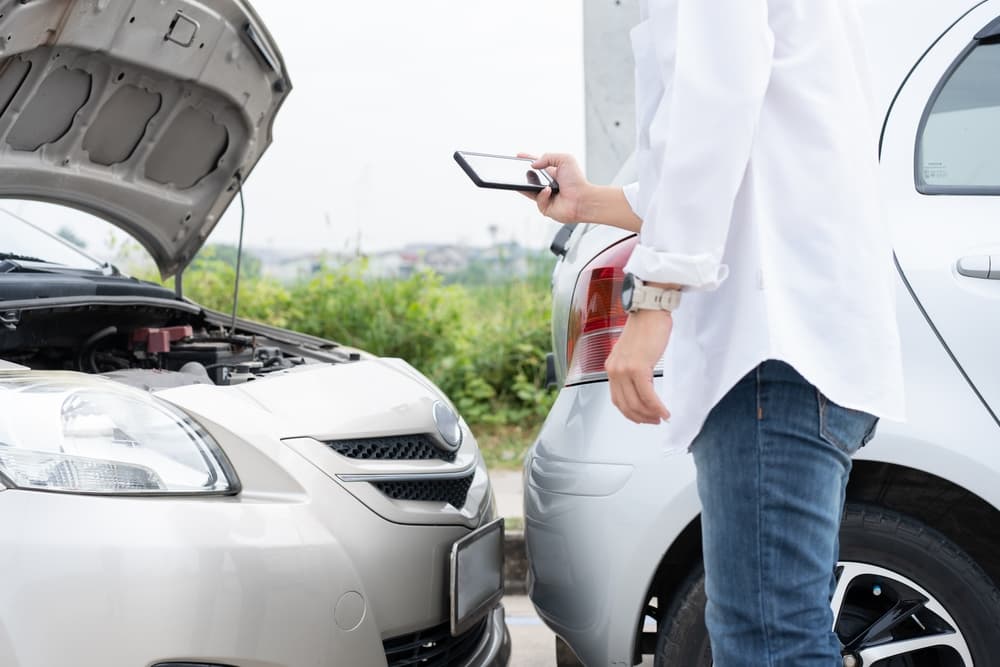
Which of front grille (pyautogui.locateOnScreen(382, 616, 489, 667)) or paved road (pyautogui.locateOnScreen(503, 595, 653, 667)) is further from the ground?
front grille (pyautogui.locateOnScreen(382, 616, 489, 667))

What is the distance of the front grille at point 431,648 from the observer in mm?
1885

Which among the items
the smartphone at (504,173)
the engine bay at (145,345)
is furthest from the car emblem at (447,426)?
the smartphone at (504,173)

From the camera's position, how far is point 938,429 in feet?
5.87

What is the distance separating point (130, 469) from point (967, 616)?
1.50 meters

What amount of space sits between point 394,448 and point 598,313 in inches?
19.9

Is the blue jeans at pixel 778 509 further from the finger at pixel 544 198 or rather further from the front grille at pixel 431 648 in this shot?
the front grille at pixel 431 648

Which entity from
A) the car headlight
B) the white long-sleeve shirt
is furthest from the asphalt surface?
the white long-sleeve shirt

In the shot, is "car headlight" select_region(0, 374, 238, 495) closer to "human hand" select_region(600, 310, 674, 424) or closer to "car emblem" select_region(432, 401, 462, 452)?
"car emblem" select_region(432, 401, 462, 452)

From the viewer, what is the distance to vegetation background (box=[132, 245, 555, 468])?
5.73 meters

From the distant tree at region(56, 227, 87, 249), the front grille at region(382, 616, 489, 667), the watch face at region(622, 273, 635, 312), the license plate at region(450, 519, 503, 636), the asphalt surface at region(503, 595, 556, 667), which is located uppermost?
the watch face at region(622, 273, 635, 312)

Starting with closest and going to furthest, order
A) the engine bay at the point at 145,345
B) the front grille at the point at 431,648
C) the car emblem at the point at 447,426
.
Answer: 1. the front grille at the point at 431,648
2. the car emblem at the point at 447,426
3. the engine bay at the point at 145,345

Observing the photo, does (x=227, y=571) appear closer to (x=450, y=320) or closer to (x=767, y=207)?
(x=767, y=207)

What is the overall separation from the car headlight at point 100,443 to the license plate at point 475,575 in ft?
1.62

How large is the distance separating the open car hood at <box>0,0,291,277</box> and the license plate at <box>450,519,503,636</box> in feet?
4.62
